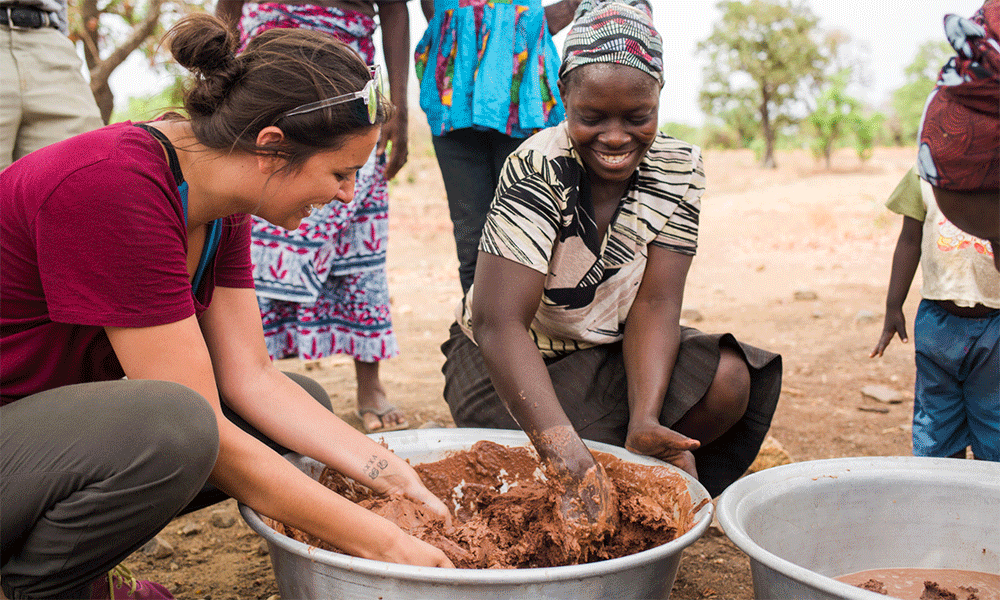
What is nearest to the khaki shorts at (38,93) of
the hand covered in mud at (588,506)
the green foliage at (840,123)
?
the hand covered in mud at (588,506)

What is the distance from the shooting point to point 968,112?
50.5 inches

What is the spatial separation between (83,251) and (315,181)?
410mm

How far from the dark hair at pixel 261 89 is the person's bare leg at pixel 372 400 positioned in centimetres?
159

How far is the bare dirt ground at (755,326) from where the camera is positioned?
194cm

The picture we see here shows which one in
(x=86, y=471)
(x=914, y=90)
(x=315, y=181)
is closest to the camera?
(x=86, y=471)

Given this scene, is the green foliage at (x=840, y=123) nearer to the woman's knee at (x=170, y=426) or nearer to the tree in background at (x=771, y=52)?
the tree in background at (x=771, y=52)

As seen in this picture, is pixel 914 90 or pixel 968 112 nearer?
pixel 968 112

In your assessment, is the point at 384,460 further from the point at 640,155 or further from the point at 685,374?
the point at 640,155

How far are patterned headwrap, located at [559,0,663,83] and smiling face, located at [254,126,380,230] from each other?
529 mm

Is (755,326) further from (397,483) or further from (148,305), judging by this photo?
(148,305)

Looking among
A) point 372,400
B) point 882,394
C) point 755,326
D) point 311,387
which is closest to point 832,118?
point 755,326

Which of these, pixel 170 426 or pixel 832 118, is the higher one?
pixel 170 426

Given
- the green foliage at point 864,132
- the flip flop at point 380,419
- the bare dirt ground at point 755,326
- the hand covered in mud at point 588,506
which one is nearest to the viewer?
the hand covered in mud at point 588,506

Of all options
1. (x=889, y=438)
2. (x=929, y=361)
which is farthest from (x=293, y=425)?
(x=889, y=438)
